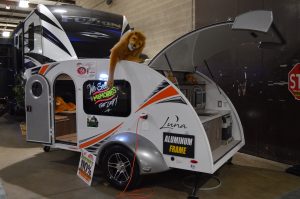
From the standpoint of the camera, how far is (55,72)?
4887 millimetres

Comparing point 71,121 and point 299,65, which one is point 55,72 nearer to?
point 71,121

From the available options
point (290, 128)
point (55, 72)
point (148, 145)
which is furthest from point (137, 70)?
point (290, 128)

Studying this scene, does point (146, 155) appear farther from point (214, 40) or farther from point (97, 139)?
point (214, 40)

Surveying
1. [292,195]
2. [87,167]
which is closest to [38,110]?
[87,167]

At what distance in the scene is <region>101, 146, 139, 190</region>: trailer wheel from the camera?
390cm

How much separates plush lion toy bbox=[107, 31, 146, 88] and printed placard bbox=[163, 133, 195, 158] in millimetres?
1120

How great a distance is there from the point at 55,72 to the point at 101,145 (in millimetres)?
1518

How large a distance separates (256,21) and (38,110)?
12.1 ft

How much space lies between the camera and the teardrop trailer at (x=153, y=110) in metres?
3.58

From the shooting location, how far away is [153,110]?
12.5 ft

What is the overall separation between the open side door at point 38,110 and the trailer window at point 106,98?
2.97 feet

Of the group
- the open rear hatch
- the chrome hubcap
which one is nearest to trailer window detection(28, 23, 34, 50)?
the open rear hatch

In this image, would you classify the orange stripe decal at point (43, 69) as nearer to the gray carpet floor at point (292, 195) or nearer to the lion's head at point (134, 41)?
the lion's head at point (134, 41)

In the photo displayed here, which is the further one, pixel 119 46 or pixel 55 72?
pixel 55 72
